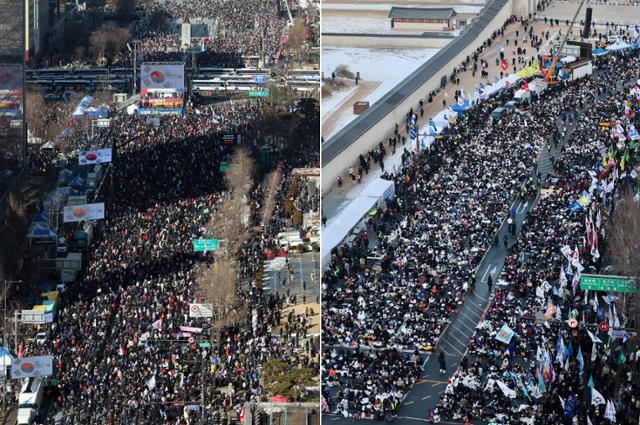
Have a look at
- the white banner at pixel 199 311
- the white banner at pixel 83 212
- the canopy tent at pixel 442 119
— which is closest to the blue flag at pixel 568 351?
the white banner at pixel 199 311

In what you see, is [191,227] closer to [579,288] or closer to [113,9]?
[579,288]

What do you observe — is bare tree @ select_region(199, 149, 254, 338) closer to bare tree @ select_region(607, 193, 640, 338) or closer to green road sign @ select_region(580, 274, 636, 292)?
green road sign @ select_region(580, 274, 636, 292)

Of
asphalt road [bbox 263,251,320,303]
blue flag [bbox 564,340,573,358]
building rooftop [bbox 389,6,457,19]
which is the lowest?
blue flag [bbox 564,340,573,358]

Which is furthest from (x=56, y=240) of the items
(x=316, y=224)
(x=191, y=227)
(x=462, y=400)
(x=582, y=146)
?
(x=462, y=400)

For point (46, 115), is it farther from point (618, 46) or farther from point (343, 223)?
point (343, 223)

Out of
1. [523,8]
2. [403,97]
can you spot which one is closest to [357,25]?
[523,8]


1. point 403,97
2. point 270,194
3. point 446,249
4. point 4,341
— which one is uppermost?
point 403,97

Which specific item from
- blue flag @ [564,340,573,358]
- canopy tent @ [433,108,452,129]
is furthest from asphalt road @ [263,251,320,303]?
blue flag @ [564,340,573,358]
